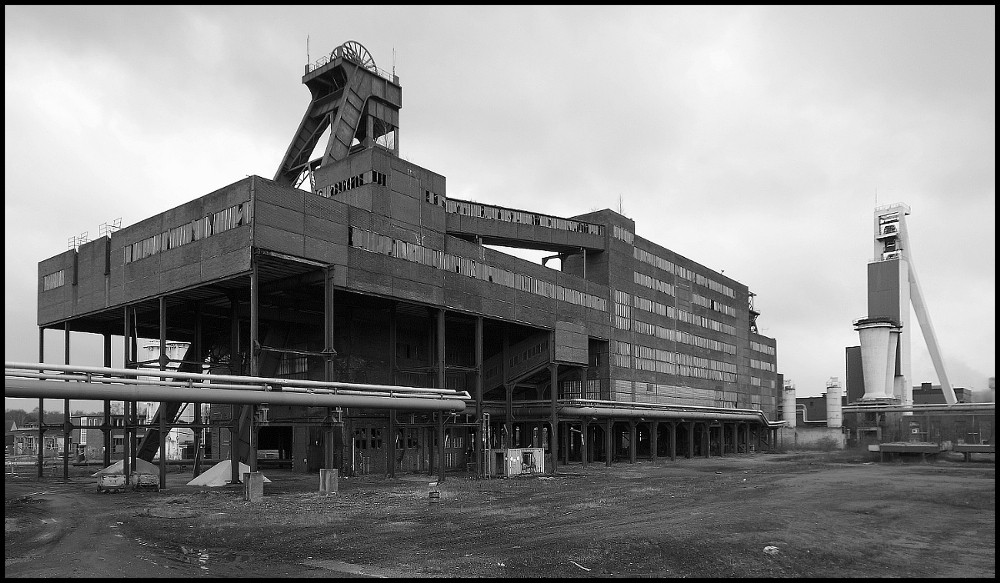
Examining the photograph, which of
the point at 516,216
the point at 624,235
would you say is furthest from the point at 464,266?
the point at 624,235

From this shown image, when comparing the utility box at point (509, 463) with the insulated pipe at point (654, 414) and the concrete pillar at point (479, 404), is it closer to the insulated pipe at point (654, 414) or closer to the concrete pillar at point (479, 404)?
the concrete pillar at point (479, 404)

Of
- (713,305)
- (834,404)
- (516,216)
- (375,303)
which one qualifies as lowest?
(834,404)

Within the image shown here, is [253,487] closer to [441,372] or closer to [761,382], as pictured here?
[441,372]

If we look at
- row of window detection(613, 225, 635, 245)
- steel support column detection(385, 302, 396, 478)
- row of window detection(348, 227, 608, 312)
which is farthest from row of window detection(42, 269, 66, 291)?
row of window detection(613, 225, 635, 245)

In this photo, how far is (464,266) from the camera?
→ 52.5m

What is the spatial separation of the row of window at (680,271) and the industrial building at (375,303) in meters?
0.32

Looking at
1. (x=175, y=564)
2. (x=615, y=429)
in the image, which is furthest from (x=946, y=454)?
(x=615, y=429)

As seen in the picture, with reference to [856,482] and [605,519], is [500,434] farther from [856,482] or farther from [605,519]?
[605,519]

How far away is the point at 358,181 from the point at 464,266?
9.26 meters

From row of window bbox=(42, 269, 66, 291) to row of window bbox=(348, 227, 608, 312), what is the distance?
2607 cm

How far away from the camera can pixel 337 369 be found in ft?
175

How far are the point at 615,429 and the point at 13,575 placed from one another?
71938 millimetres

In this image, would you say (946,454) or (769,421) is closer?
(946,454)

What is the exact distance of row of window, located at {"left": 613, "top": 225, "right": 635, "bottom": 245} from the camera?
72125mm
